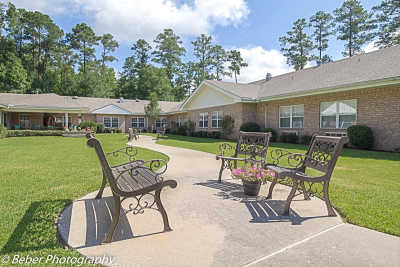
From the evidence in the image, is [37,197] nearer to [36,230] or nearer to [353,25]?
[36,230]

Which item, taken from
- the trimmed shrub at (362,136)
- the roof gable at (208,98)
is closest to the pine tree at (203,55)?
the roof gable at (208,98)

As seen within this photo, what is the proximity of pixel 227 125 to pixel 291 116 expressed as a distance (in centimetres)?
506

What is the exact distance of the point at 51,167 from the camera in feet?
23.2

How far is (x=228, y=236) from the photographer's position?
281cm

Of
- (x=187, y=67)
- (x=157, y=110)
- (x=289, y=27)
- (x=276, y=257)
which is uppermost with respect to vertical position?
(x=289, y=27)

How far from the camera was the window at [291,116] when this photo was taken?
15545 millimetres

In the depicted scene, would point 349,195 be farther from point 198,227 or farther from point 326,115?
point 326,115

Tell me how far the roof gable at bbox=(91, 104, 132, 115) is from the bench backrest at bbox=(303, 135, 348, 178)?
30.4m

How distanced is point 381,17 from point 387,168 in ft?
103

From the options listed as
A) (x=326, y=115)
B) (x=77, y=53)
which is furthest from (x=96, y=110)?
(x=326, y=115)

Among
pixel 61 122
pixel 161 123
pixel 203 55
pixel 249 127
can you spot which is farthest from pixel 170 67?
pixel 249 127

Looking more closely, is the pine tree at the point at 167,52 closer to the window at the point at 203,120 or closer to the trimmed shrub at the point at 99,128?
the trimmed shrub at the point at 99,128

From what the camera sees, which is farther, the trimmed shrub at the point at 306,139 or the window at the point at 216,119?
the window at the point at 216,119

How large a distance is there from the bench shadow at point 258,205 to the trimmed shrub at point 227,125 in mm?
13725
